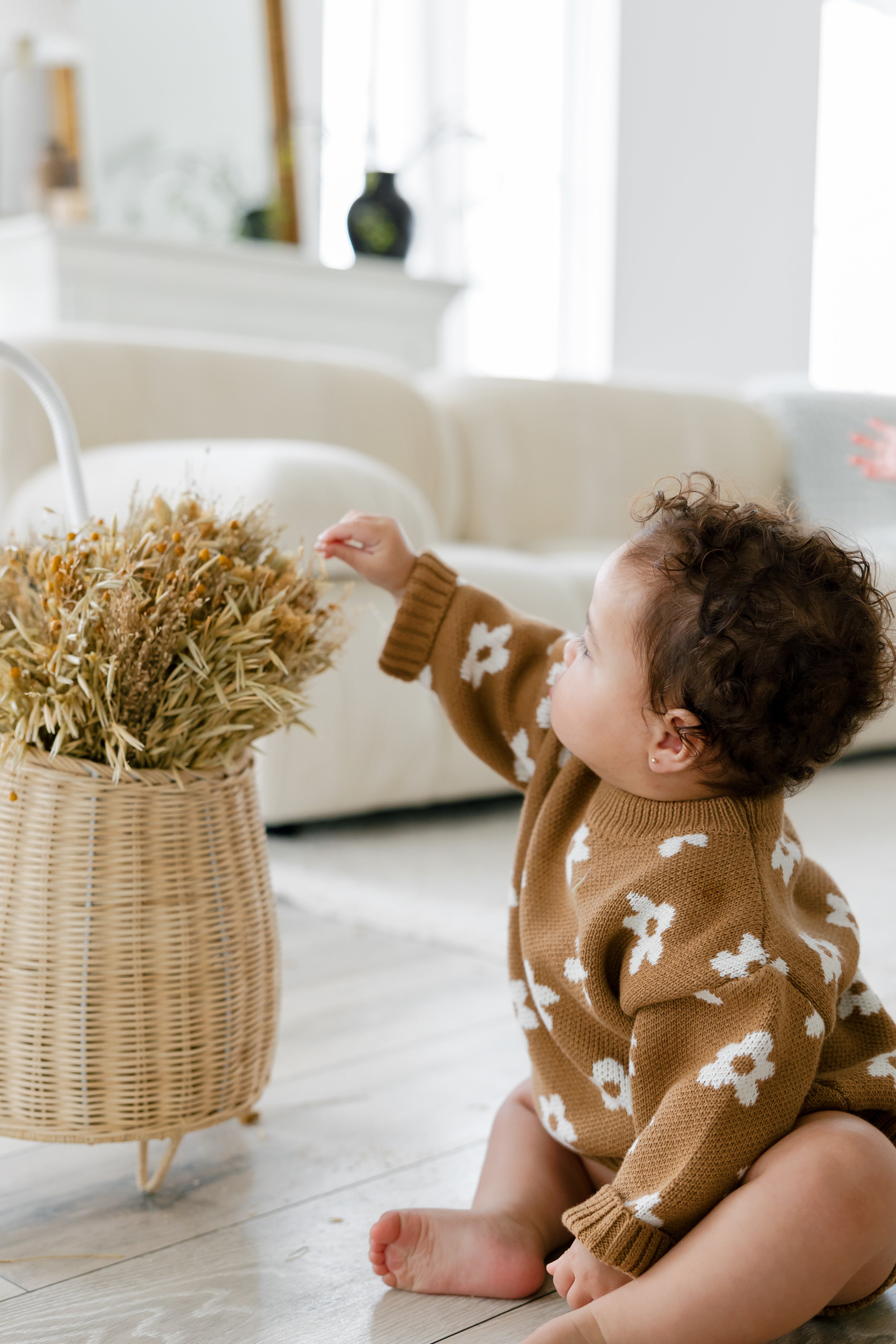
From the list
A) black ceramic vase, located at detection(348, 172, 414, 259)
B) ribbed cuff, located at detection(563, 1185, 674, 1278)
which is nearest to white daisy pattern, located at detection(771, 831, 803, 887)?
ribbed cuff, located at detection(563, 1185, 674, 1278)

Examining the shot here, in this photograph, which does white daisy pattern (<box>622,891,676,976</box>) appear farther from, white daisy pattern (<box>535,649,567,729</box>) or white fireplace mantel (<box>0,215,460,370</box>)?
white fireplace mantel (<box>0,215,460,370</box>)

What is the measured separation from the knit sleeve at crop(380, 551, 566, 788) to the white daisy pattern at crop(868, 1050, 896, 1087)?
0.96 feet

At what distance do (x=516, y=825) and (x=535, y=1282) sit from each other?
1.29 metres

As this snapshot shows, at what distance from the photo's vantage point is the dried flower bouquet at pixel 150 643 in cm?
86

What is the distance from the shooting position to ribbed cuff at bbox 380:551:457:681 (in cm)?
100

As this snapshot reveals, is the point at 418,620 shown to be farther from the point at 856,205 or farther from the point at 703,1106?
the point at 856,205

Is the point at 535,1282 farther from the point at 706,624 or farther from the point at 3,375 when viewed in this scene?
the point at 3,375

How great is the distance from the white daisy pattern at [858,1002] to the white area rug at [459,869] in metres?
0.45

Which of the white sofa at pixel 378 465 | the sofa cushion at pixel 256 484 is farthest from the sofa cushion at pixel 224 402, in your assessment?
the sofa cushion at pixel 256 484

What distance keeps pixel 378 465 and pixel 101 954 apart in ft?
3.91

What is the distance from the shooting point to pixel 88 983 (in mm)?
908

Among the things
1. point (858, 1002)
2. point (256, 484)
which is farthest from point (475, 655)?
point (256, 484)

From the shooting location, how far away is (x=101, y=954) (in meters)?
0.91

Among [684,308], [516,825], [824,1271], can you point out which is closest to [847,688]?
[824,1271]
